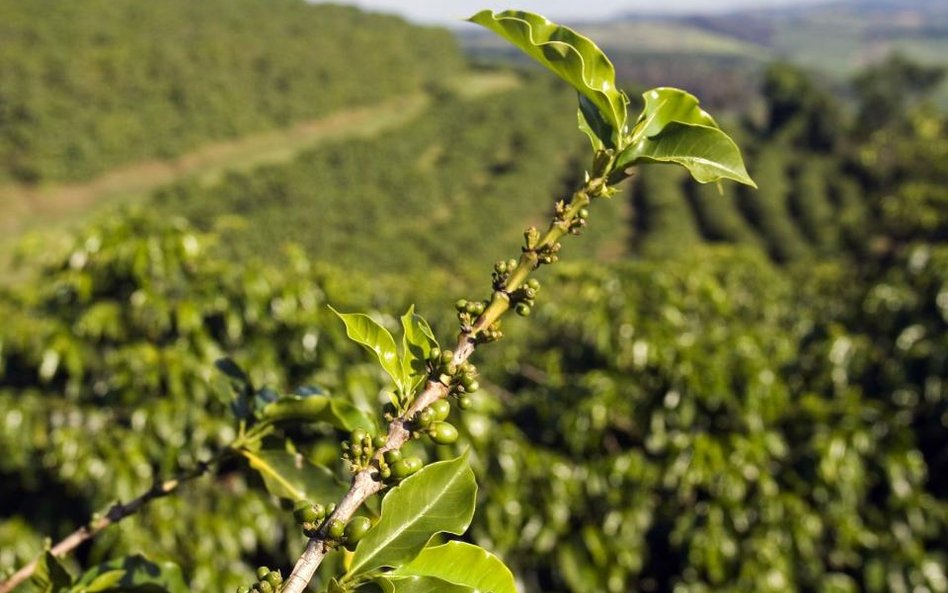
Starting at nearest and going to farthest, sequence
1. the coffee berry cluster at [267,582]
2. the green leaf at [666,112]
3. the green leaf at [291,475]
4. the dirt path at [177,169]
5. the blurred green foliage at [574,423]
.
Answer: the coffee berry cluster at [267,582], the green leaf at [666,112], the green leaf at [291,475], the blurred green foliage at [574,423], the dirt path at [177,169]

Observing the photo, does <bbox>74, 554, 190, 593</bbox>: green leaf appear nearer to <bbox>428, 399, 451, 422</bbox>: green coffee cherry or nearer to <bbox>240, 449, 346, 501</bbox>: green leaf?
<bbox>240, 449, 346, 501</bbox>: green leaf

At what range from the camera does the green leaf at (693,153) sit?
1.01 metres

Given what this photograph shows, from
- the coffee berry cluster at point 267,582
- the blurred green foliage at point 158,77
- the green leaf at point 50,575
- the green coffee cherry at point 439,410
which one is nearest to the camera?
the coffee berry cluster at point 267,582

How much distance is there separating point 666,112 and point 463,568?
24.7 inches

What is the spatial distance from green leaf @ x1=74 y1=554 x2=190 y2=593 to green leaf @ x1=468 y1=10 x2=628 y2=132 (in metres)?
0.98

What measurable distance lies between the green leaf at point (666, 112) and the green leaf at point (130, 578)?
1.01 metres

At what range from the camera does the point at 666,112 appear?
1.06 metres

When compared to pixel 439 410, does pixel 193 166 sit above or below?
below

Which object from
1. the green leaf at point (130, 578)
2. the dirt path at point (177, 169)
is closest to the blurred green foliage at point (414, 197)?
the dirt path at point (177, 169)

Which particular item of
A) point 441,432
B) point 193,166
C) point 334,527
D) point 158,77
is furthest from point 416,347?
point 158,77

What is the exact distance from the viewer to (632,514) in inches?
153

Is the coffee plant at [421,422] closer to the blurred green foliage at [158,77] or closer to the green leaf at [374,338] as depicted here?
the green leaf at [374,338]

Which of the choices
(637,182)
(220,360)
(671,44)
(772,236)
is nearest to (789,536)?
(220,360)

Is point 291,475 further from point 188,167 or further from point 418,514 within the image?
point 188,167
